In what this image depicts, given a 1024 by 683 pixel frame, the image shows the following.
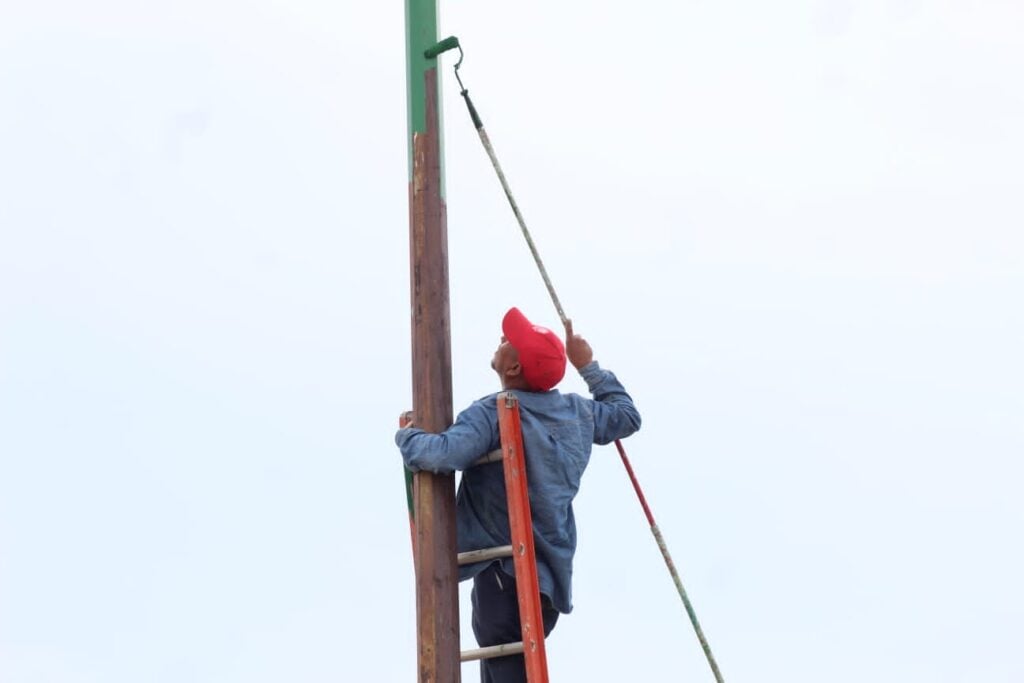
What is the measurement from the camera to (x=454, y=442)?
572cm

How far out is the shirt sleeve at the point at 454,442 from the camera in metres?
5.71

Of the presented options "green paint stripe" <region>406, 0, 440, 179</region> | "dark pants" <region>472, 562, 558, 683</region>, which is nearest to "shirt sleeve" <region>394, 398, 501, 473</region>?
"dark pants" <region>472, 562, 558, 683</region>

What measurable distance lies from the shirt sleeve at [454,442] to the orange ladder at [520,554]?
76 millimetres

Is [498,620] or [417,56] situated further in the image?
[417,56]

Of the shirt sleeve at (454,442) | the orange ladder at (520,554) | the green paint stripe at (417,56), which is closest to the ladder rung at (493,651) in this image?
the orange ladder at (520,554)

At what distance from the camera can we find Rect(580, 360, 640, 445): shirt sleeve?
20.4 feet

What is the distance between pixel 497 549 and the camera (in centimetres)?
586

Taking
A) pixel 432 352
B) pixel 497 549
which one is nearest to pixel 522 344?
pixel 432 352

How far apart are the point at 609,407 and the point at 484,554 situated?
0.82 metres

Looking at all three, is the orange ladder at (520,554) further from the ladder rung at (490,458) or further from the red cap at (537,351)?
the red cap at (537,351)

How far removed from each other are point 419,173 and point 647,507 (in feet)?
5.35

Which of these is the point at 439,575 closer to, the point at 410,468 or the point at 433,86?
the point at 410,468

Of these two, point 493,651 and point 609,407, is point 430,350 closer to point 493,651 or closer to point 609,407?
point 609,407

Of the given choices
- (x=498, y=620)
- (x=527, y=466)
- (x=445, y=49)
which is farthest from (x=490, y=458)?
(x=445, y=49)
